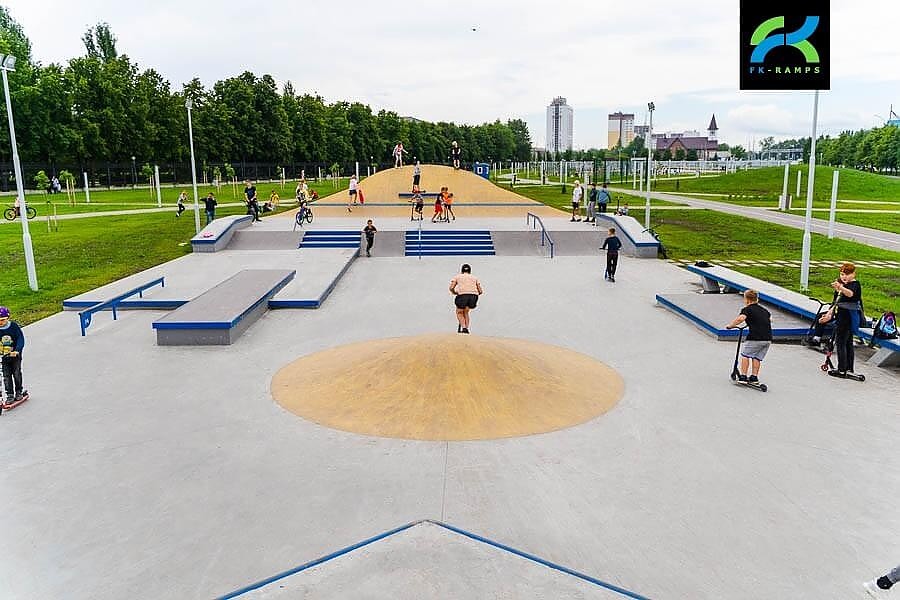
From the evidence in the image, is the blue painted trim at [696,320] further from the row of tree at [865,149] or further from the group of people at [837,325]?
the row of tree at [865,149]

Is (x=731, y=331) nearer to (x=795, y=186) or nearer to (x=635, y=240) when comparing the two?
(x=635, y=240)

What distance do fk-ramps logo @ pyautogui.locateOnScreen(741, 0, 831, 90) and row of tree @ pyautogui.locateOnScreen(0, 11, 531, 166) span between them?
5575 cm

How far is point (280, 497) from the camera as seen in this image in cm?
658

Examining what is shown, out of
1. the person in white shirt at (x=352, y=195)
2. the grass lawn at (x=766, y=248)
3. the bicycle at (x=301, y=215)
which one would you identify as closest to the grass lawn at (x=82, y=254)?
the bicycle at (x=301, y=215)

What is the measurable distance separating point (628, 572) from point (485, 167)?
167 ft

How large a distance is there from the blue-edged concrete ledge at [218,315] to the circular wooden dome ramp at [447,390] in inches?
92.9

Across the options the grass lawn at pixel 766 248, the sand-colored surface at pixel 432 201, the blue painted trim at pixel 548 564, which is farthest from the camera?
the sand-colored surface at pixel 432 201

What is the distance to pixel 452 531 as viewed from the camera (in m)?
5.54

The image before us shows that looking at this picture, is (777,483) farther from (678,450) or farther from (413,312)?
(413,312)

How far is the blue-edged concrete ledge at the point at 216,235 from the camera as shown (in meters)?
24.4

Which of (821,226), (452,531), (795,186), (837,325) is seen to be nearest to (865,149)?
(795,186)

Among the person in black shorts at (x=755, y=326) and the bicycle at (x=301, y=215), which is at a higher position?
the bicycle at (x=301, y=215)

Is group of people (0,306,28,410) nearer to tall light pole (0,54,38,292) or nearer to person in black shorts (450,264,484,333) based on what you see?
person in black shorts (450,264,484,333)

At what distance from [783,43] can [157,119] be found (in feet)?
201
